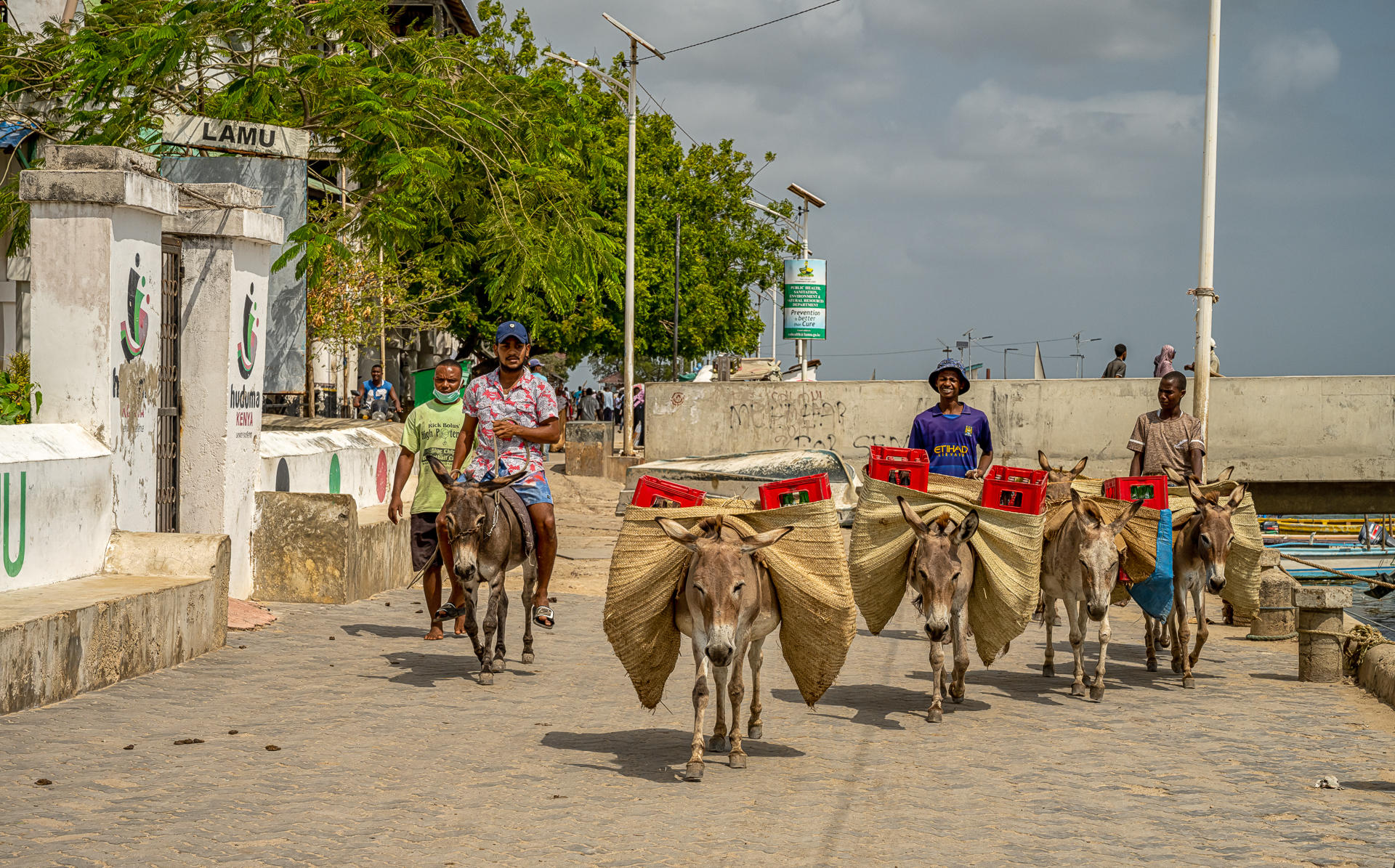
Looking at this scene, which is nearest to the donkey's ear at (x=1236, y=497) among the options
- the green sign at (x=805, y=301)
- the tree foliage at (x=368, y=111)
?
the tree foliage at (x=368, y=111)

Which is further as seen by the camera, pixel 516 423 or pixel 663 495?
pixel 516 423

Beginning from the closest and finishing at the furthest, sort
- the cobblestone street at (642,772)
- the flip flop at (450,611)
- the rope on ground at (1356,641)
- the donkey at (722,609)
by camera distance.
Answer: the cobblestone street at (642,772)
the donkey at (722,609)
the flip flop at (450,611)
the rope on ground at (1356,641)

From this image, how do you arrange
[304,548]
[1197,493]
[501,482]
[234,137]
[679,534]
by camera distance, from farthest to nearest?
[234,137], [304,548], [1197,493], [501,482], [679,534]

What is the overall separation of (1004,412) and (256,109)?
16598 mm

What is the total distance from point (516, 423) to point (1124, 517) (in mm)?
4408

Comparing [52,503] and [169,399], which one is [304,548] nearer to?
[169,399]

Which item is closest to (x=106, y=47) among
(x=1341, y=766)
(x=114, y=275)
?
(x=114, y=275)

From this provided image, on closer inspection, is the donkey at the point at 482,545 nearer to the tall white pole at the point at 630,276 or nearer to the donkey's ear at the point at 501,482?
the donkey's ear at the point at 501,482

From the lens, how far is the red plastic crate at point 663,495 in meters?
7.71

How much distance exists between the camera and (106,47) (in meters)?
15.2

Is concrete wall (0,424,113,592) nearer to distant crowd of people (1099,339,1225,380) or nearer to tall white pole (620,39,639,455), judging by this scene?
distant crowd of people (1099,339,1225,380)

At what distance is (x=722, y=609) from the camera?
21.8 feet

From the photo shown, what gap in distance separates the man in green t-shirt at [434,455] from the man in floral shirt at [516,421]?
Answer: 1333 millimetres

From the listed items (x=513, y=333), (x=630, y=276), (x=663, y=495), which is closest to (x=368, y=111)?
(x=513, y=333)
